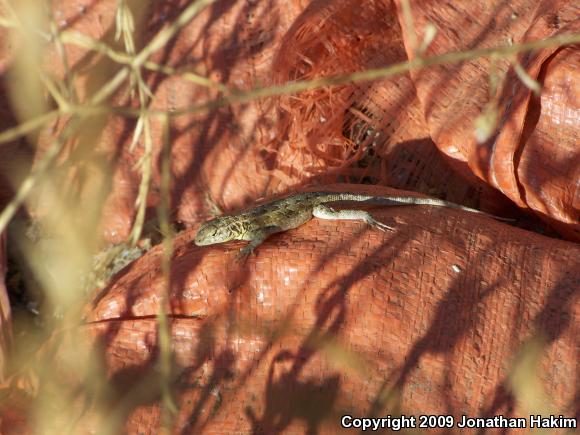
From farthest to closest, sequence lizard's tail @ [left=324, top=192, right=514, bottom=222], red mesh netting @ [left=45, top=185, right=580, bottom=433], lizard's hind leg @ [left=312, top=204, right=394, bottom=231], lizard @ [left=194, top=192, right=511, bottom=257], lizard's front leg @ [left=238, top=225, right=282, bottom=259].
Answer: lizard's tail @ [left=324, top=192, right=514, bottom=222], lizard @ [left=194, top=192, right=511, bottom=257], lizard's hind leg @ [left=312, top=204, right=394, bottom=231], lizard's front leg @ [left=238, top=225, right=282, bottom=259], red mesh netting @ [left=45, top=185, right=580, bottom=433]

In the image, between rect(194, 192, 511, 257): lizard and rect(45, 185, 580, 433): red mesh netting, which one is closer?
rect(45, 185, 580, 433): red mesh netting

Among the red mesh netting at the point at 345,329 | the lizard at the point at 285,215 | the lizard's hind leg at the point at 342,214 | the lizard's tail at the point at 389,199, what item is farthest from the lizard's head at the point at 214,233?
the lizard's tail at the point at 389,199

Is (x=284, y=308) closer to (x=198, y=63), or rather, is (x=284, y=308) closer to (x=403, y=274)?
(x=403, y=274)

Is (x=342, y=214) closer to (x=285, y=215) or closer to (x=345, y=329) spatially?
(x=285, y=215)

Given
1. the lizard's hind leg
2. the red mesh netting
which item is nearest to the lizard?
the lizard's hind leg

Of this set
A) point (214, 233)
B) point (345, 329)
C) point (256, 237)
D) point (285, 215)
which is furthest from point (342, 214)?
point (345, 329)

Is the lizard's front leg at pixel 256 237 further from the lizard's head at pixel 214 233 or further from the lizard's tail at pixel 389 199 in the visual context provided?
the lizard's tail at pixel 389 199

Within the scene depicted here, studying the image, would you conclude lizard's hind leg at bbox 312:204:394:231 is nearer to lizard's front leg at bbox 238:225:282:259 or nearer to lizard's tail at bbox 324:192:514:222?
lizard's tail at bbox 324:192:514:222

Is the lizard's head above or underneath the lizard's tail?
above

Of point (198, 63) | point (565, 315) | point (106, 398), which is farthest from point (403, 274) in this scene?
point (198, 63)
